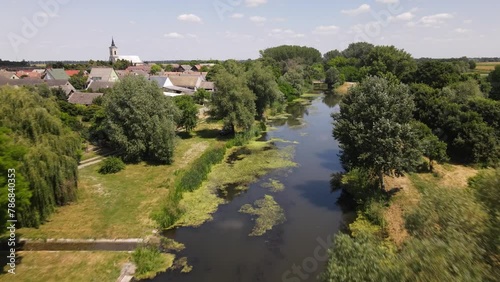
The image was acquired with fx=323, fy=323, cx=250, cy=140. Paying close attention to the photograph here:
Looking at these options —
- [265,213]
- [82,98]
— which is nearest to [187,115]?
[265,213]

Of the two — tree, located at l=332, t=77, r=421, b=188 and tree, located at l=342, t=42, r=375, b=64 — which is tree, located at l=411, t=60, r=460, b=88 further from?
tree, located at l=342, t=42, r=375, b=64

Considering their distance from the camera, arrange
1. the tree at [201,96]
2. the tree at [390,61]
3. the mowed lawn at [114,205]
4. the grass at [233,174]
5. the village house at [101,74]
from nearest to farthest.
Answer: the mowed lawn at [114,205] < the grass at [233,174] < the tree at [201,96] < the tree at [390,61] < the village house at [101,74]

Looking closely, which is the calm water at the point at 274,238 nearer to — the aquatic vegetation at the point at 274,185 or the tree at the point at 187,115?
the aquatic vegetation at the point at 274,185

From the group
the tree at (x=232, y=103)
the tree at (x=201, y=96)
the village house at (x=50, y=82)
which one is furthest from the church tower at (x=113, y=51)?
the tree at (x=232, y=103)

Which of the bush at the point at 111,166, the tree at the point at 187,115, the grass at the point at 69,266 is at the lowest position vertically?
the grass at the point at 69,266

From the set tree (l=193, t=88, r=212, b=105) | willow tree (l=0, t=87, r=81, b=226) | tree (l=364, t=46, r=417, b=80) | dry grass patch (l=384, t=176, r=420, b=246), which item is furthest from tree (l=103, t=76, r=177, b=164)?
tree (l=364, t=46, r=417, b=80)

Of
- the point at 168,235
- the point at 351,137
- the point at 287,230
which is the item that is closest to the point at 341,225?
the point at 287,230

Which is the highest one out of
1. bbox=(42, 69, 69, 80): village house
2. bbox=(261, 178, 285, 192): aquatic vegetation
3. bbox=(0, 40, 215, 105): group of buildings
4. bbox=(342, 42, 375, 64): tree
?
bbox=(342, 42, 375, 64): tree

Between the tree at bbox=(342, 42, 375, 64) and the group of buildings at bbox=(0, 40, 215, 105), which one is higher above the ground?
the tree at bbox=(342, 42, 375, 64)
